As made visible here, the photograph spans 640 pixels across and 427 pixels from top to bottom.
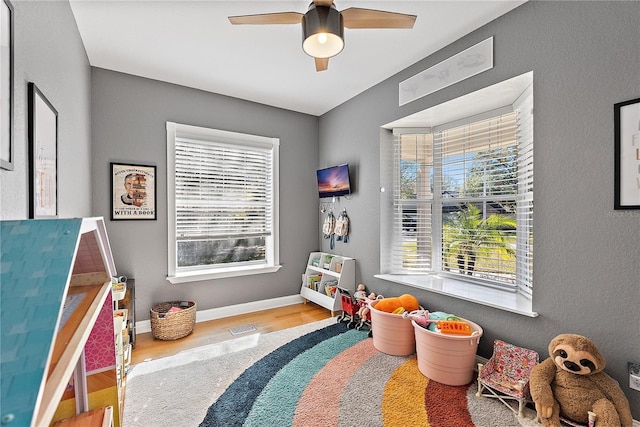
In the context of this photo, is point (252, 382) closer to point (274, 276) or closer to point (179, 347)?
point (179, 347)

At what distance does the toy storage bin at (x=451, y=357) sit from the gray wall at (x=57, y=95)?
237cm

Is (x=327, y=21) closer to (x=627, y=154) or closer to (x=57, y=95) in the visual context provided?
(x=57, y=95)

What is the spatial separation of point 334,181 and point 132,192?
2.23m

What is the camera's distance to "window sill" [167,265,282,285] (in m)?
3.22

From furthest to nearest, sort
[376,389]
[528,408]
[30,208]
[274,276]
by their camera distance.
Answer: [274,276] → [376,389] → [528,408] → [30,208]

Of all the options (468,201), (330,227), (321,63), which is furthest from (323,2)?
(330,227)

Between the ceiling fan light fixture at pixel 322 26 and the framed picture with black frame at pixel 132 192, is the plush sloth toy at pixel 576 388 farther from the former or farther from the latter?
the framed picture with black frame at pixel 132 192

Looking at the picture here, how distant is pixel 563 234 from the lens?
1876 millimetres

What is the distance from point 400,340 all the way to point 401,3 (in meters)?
2.53

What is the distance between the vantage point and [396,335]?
247 centimetres

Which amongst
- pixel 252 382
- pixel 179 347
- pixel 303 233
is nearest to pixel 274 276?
pixel 303 233

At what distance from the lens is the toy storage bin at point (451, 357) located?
2035 mm

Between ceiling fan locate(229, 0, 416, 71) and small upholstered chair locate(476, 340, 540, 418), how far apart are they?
2211 millimetres

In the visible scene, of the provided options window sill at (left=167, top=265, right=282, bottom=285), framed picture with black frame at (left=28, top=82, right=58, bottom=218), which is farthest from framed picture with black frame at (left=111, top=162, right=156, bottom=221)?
framed picture with black frame at (left=28, top=82, right=58, bottom=218)
